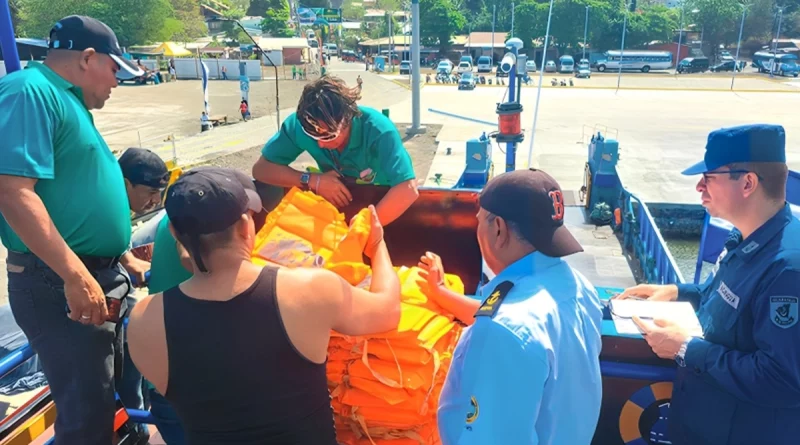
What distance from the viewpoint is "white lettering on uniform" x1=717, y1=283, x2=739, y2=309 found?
2031 mm

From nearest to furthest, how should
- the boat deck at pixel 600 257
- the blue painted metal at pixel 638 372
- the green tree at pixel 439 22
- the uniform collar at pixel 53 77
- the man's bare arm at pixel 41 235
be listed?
1. the man's bare arm at pixel 41 235
2. the blue painted metal at pixel 638 372
3. the uniform collar at pixel 53 77
4. the boat deck at pixel 600 257
5. the green tree at pixel 439 22

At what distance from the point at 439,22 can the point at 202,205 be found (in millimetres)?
73901

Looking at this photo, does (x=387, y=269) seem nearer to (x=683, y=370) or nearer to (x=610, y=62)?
(x=683, y=370)

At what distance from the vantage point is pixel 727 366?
6.45 feet

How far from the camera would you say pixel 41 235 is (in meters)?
2.24

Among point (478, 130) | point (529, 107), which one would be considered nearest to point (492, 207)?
point (478, 130)

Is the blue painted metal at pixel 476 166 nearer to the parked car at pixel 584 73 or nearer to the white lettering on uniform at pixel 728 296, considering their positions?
the white lettering on uniform at pixel 728 296

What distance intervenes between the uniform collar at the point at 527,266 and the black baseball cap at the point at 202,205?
85 cm

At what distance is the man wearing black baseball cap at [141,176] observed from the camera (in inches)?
123

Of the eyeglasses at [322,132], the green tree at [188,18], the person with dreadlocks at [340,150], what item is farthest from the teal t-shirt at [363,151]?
the green tree at [188,18]

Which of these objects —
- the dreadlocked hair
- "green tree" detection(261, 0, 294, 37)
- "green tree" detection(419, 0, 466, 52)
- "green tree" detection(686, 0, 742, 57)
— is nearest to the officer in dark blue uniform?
the dreadlocked hair

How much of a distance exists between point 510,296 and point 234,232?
879 millimetres

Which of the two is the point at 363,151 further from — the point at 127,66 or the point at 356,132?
the point at 127,66

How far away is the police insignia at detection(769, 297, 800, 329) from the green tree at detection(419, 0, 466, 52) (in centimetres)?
7313
